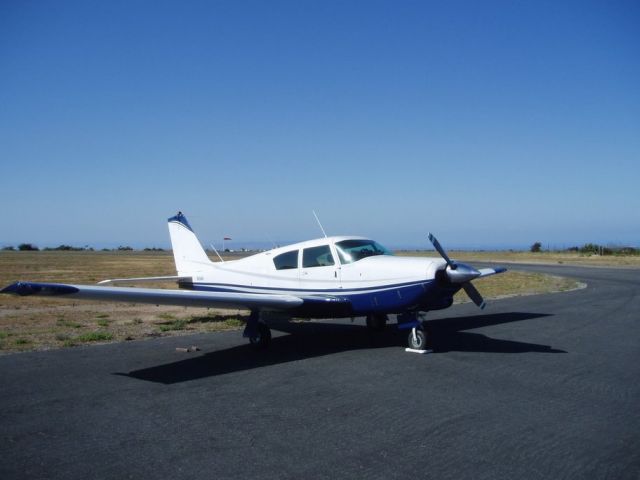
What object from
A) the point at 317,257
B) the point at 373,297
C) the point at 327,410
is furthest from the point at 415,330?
the point at 327,410

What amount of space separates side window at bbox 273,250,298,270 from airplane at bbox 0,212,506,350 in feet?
0.08

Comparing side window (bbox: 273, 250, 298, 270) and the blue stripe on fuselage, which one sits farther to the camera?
side window (bbox: 273, 250, 298, 270)

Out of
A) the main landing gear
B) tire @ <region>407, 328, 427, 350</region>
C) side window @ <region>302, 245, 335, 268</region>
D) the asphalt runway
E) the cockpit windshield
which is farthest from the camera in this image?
side window @ <region>302, 245, 335, 268</region>

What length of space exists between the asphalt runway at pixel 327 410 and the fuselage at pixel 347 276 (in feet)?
3.31

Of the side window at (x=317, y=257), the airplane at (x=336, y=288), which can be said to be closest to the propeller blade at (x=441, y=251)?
the airplane at (x=336, y=288)

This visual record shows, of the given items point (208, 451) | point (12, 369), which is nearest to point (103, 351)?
point (12, 369)

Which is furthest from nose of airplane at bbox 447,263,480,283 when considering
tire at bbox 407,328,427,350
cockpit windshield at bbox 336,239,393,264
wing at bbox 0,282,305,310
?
wing at bbox 0,282,305,310

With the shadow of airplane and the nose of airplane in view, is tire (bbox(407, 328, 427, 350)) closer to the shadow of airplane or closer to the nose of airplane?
the shadow of airplane

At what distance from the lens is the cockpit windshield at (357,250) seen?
34.4 ft

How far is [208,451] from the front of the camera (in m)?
4.91

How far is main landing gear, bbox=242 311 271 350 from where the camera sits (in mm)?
10172

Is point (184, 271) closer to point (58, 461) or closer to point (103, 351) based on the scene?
point (103, 351)

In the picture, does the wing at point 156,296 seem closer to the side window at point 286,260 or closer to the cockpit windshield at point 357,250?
the side window at point 286,260

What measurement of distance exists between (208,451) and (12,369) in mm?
5363
